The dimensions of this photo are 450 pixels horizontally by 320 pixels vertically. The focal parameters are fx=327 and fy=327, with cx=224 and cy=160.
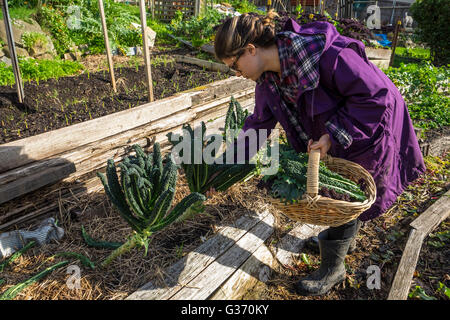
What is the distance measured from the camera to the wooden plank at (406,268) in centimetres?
165

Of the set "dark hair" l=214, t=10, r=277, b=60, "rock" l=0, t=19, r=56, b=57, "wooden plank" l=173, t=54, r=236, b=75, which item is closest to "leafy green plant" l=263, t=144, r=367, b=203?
"dark hair" l=214, t=10, r=277, b=60

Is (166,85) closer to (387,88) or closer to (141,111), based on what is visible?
(141,111)

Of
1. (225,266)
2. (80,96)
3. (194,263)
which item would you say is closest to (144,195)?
(194,263)

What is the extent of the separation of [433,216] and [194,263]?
1.66 m

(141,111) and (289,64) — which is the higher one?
(289,64)

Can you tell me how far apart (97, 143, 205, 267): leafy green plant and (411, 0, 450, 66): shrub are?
25.1 feet

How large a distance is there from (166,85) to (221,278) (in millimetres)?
2616

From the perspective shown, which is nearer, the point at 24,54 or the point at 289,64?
the point at 289,64

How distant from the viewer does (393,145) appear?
62.2 inches

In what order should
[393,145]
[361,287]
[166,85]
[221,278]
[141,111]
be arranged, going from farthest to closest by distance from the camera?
1. [166,85]
2. [141,111]
3. [361,287]
4. [221,278]
5. [393,145]

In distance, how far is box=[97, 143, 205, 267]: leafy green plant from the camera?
1.67 meters

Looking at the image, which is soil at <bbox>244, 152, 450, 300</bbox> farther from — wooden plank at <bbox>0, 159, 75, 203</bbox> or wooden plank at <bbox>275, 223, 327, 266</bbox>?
wooden plank at <bbox>0, 159, 75, 203</bbox>
